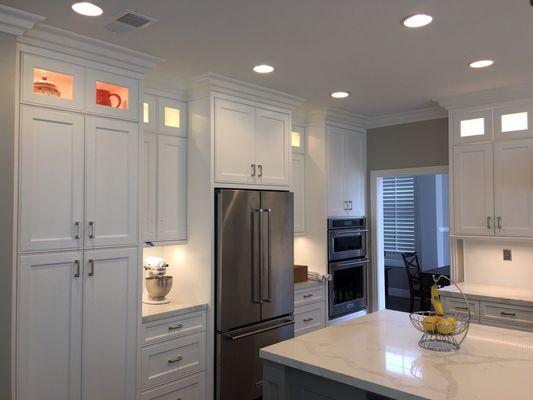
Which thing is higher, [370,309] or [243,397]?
[370,309]

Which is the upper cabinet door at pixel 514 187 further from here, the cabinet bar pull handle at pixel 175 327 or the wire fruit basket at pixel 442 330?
the cabinet bar pull handle at pixel 175 327

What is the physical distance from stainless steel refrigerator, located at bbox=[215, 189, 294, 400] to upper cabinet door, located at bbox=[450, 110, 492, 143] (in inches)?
67.7

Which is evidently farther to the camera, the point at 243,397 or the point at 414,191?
the point at 414,191

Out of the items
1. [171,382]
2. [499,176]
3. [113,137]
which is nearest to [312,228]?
[499,176]

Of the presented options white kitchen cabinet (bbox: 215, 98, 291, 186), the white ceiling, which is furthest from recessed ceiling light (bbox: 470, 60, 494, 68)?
white kitchen cabinet (bbox: 215, 98, 291, 186)

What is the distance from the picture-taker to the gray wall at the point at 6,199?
236 centimetres

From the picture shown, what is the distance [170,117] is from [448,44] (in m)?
2.09

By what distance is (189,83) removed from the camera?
3.57 m

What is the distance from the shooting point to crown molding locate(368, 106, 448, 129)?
14.9 ft

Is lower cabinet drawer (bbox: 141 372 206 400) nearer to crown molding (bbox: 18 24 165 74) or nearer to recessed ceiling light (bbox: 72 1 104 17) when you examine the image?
crown molding (bbox: 18 24 165 74)

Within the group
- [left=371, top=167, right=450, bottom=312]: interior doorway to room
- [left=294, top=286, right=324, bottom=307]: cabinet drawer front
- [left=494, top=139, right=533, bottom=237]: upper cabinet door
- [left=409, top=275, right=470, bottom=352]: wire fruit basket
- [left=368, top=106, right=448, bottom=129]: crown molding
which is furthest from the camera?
[left=371, top=167, right=450, bottom=312]: interior doorway to room

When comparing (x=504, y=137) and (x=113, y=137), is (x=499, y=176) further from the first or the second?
(x=113, y=137)

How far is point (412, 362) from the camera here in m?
2.08

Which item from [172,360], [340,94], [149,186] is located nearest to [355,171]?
[340,94]
